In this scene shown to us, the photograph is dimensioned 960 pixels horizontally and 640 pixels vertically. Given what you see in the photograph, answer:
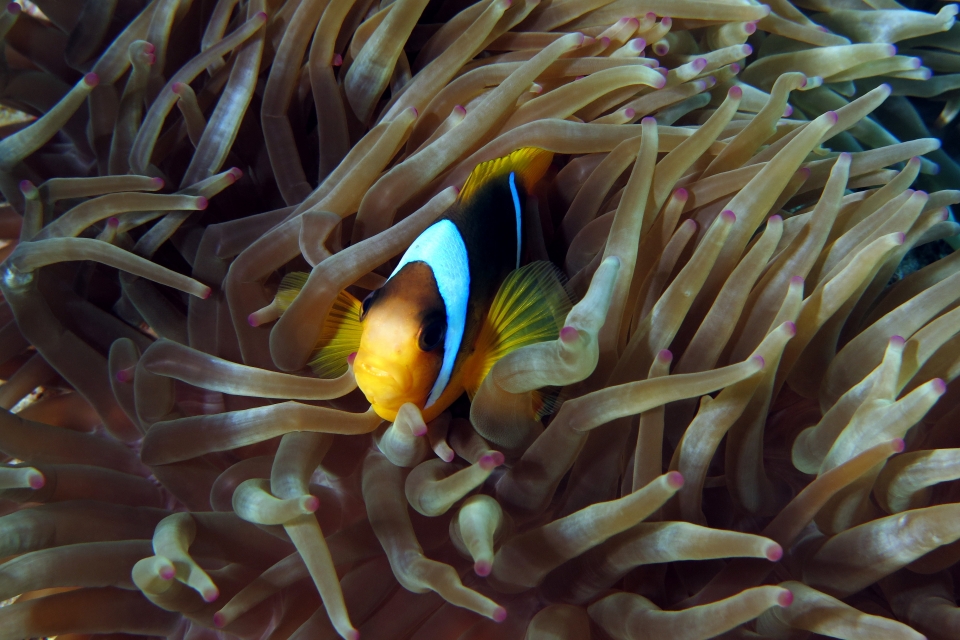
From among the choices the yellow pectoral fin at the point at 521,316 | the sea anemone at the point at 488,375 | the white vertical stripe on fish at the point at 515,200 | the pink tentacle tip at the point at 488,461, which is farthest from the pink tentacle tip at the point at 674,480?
the white vertical stripe on fish at the point at 515,200

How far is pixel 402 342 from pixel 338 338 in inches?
7.5

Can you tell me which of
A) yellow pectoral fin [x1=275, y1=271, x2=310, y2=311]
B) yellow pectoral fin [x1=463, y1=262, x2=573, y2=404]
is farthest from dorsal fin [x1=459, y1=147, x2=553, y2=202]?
yellow pectoral fin [x1=275, y1=271, x2=310, y2=311]

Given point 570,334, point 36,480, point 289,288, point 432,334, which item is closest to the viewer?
point 570,334

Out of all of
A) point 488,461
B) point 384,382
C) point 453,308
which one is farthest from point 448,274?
point 488,461

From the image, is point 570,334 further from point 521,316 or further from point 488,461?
point 521,316

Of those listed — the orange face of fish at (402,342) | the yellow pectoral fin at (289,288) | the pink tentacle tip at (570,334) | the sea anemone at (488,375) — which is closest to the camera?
the pink tentacle tip at (570,334)

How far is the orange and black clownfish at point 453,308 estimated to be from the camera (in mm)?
846

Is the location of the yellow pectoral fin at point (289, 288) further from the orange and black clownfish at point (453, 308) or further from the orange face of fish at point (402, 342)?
the orange face of fish at point (402, 342)

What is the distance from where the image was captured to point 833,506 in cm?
77

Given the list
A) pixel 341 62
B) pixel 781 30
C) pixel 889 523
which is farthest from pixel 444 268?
pixel 781 30

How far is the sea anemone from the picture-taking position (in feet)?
2.41

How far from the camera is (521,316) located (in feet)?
3.01

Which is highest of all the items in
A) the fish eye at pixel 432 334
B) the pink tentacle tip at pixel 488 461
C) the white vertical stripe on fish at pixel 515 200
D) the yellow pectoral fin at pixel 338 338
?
the white vertical stripe on fish at pixel 515 200

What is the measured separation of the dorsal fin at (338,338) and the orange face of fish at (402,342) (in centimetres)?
13
